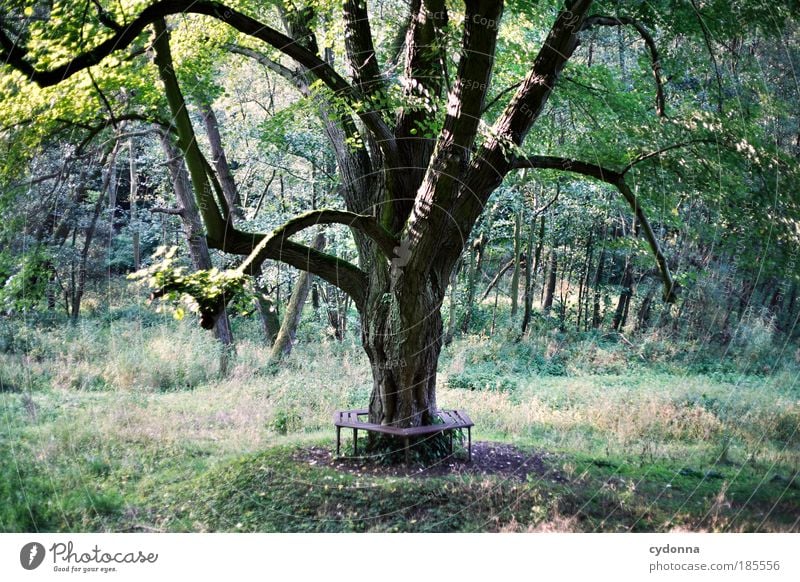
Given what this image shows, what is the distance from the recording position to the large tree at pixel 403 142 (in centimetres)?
488

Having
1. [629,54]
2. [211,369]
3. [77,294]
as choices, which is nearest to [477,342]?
[211,369]

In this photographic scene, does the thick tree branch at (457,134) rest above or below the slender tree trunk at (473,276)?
above

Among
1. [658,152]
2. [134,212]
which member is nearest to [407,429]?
[658,152]

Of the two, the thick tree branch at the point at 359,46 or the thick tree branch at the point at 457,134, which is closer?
the thick tree branch at the point at 457,134

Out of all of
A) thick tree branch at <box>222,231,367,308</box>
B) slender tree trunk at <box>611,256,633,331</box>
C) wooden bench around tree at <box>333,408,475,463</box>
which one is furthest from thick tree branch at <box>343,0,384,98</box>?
slender tree trunk at <box>611,256,633,331</box>

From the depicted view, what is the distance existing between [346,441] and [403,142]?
272 centimetres

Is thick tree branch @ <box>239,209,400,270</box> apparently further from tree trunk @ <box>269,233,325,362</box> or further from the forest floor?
tree trunk @ <box>269,233,325,362</box>

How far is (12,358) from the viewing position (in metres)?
6.25

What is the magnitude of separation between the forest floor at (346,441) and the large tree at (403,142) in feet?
3.05

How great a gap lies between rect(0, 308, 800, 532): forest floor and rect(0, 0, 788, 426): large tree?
36.6 inches

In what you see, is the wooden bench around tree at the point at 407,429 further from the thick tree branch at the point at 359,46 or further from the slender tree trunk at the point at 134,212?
the slender tree trunk at the point at 134,212

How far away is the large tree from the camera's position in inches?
192

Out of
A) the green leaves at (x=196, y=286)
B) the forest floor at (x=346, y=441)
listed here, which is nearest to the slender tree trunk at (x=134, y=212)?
the forest floor at (x=346, y=441)

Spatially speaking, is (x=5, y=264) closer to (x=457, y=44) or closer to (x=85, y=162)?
(x=85, y=162)
